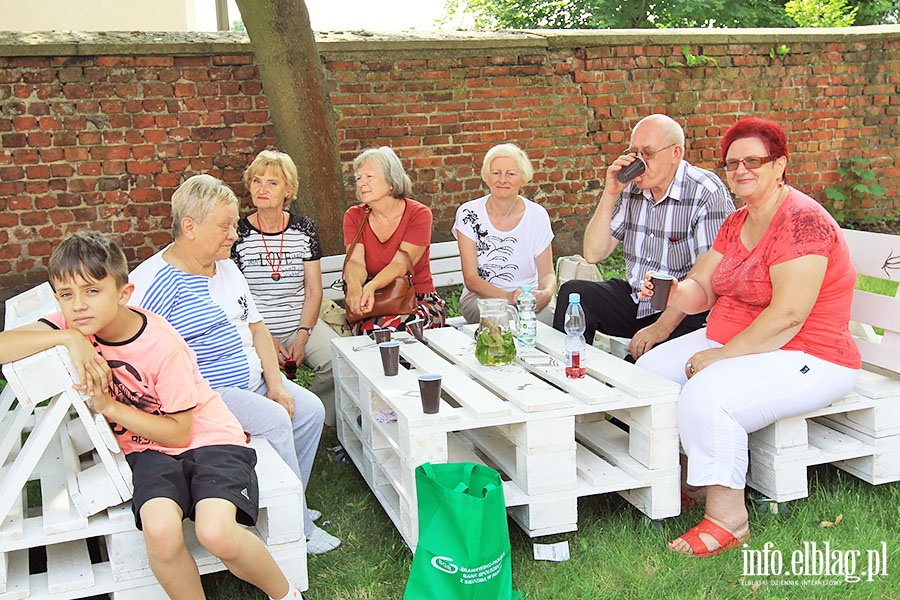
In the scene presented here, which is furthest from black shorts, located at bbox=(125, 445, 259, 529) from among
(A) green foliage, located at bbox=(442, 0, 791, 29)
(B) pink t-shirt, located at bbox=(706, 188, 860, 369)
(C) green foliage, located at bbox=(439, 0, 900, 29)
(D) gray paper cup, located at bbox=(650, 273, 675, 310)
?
(C) green foliage, located at bbox=(439, 0, 900, 29)

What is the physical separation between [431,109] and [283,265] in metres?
2.73

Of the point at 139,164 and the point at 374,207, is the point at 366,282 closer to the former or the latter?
the point at 374,207

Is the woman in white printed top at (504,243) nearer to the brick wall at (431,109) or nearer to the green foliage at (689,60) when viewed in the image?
the brick wall at (431,109)

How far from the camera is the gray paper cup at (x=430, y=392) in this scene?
113 inches

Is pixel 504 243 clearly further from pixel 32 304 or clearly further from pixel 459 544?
pixel 459 544

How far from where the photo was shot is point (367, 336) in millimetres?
4109

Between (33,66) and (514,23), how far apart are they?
1156cm

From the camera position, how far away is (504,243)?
15.4ft

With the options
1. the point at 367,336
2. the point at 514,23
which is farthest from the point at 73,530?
the point at 514,23

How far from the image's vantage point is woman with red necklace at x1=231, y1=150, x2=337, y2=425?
4309mm

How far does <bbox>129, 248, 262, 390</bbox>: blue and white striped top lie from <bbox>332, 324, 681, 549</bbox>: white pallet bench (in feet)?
1.56

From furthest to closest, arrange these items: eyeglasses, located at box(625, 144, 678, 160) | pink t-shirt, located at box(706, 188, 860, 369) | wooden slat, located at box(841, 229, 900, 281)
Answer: eyeglasses, located at box(625, 144, 678, 160), wooden slat, located at box(841, 229, 900, 281), pink t-shirt, located at box(706, 188, 860, 369)

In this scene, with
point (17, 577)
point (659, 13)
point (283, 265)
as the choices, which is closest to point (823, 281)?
point (283, 265)

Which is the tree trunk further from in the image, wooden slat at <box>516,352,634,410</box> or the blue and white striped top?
wooden slat at <box>516,352,634,410</box>
